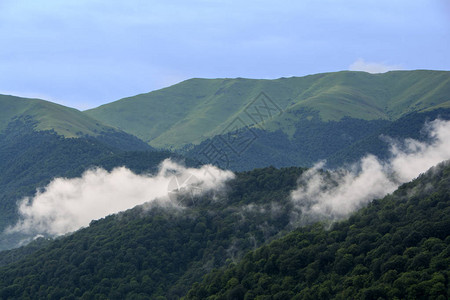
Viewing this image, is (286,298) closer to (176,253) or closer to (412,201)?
(412,201)

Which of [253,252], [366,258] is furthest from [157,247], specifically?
[366,258]

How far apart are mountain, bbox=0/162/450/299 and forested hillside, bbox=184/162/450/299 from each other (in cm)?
20

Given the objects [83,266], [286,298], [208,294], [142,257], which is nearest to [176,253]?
[142,257]

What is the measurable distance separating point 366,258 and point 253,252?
93.4ft

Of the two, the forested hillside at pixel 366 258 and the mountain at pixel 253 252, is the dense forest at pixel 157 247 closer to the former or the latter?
the mountain at pixel 253 252

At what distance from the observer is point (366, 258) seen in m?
107

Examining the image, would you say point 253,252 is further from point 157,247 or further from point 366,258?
point 157,247

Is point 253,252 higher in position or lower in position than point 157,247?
lower

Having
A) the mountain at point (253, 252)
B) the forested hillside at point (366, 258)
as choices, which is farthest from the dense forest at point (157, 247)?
the forested hillside at point (366, 258)

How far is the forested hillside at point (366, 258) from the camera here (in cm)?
9256

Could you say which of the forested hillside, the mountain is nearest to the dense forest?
the mountain

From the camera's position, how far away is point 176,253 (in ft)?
524

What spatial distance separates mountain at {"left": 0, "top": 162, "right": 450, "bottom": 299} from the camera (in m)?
100

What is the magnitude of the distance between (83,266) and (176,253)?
23143mm
